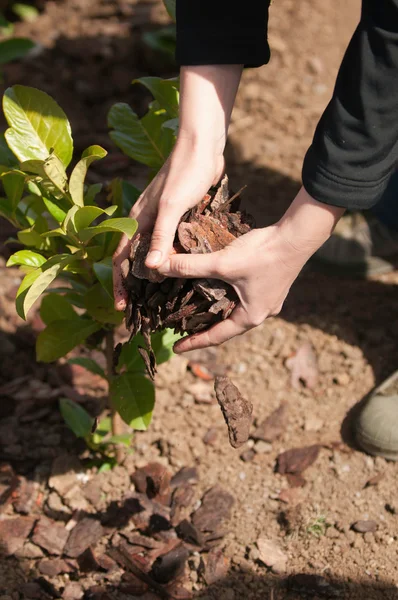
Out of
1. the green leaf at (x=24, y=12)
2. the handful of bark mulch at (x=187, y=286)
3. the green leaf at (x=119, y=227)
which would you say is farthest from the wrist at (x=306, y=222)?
the green leaf at (x=24, y=12)

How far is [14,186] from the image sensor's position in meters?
1.85

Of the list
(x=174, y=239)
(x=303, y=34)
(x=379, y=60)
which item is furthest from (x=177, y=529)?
(x=303, y=34)

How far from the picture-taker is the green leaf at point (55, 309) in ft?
7.07

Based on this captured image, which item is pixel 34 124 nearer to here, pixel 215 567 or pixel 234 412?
pixel 234 412

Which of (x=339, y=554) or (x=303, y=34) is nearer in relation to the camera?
(x=339, y=554)

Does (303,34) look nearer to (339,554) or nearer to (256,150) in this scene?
(256,150)

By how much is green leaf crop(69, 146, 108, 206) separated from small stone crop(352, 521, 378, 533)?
1.32 meters

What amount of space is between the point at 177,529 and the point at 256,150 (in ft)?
7.24

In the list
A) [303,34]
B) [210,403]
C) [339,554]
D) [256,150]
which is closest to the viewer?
[339,554]

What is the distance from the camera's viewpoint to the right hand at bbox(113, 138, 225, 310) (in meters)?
1.70

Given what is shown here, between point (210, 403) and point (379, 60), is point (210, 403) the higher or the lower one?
the lower one

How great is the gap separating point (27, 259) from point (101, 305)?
0.83 feet

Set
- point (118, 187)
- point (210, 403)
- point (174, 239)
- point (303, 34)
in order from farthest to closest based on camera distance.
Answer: point (303, 34)
point (210, 403)
point (118, 187)
point (174, 239)

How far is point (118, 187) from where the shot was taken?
199cm
